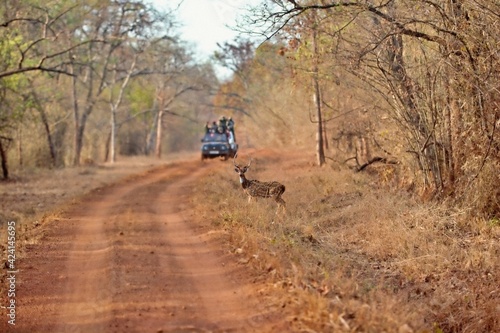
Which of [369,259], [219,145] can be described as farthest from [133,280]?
[219,145]

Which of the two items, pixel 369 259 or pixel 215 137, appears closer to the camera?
pixel 369 259

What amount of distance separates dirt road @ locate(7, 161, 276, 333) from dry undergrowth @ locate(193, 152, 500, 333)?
1.44 feet

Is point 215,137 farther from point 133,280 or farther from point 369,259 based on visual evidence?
point 133,280

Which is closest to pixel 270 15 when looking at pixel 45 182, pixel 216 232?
pixel 216 232

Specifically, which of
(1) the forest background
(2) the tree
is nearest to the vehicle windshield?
(1) the forest background

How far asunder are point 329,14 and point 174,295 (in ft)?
21.8

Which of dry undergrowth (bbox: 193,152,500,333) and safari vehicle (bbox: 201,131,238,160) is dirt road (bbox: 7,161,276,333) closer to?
dry undergrowth (bbox: 193,152,500,333)

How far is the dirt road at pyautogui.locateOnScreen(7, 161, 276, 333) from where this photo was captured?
24.7 feet

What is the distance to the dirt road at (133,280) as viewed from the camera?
24.7 feet

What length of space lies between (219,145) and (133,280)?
73.1 feet

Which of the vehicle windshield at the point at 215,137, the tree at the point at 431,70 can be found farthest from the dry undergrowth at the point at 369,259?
the vehicle windshield at the point at 215,137

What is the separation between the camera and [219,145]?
3122 centimetres

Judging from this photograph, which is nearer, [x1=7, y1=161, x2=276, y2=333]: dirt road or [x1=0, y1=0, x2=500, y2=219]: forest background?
[x1=7, y1=161, x2=276, y2=333]: dirt road

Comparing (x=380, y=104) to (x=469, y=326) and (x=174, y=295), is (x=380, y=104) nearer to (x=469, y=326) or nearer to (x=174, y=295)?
(x=469, y=326)
